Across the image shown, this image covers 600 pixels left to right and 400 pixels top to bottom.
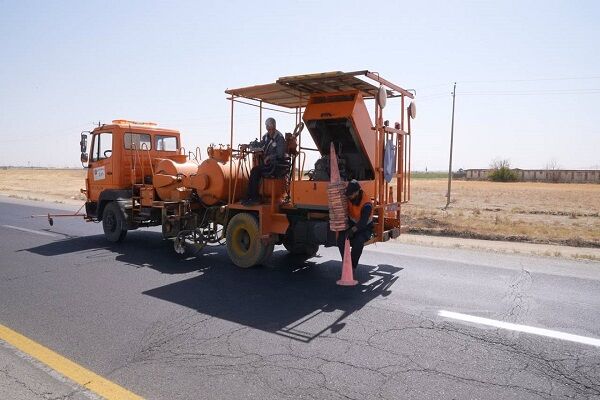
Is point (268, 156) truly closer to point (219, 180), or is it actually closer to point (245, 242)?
point (219, 180)

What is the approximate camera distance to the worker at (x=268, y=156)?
838cm

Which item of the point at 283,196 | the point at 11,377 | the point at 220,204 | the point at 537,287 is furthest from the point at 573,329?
the point at 220,204

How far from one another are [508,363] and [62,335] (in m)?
4.40

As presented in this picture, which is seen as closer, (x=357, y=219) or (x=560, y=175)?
(x=357, y=219)

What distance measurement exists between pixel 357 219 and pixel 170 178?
188 inches

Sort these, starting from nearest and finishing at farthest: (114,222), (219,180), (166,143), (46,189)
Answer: (219,180) → (114,222) → (166,143) → (46,189)

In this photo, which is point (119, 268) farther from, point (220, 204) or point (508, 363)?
point (508, 363)

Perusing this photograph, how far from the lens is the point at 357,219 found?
23.9 ft

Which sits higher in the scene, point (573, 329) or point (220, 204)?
point (220, 204)

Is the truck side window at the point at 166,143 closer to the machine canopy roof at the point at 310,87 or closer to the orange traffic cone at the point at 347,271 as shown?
the machine canopy roof at the point at 310,87

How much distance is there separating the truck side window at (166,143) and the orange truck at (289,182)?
94 centimetres

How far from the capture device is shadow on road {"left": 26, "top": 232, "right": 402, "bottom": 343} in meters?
5.48

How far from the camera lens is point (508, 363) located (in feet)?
13.9

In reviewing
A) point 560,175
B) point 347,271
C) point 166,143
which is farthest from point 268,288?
point 560,175
